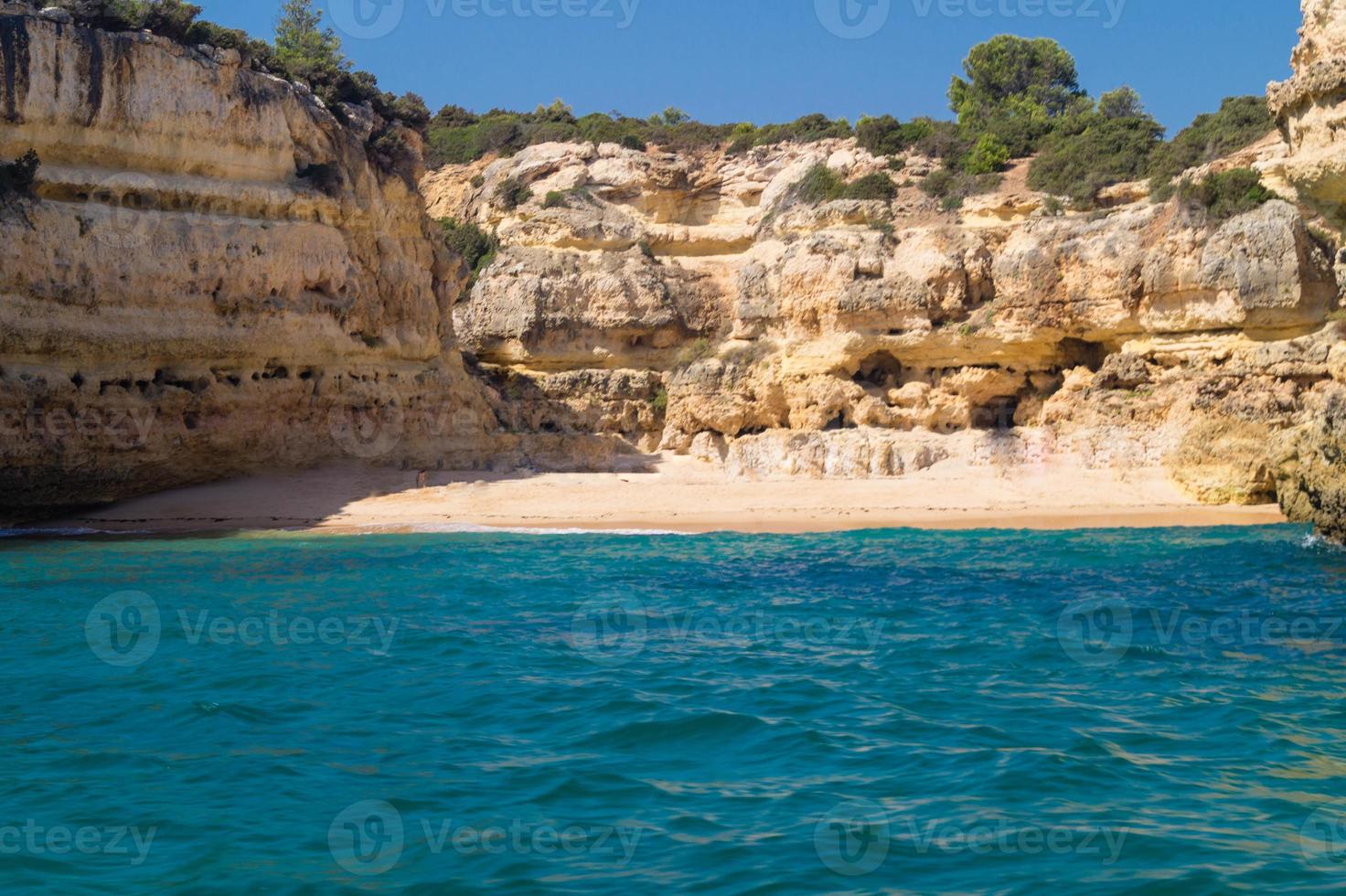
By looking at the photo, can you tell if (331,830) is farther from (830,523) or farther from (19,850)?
(830,523)

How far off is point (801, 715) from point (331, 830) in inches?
138

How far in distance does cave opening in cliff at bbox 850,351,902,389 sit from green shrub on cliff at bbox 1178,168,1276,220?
7.38m

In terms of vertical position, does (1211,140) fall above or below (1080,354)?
above

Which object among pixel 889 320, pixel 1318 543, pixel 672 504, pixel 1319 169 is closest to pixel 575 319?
pixel 889 320

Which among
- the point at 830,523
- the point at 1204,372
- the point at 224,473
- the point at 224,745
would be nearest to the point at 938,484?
the point at 830,523

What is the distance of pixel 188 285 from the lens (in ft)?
79.1

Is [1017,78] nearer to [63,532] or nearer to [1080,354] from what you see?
[1080,354]

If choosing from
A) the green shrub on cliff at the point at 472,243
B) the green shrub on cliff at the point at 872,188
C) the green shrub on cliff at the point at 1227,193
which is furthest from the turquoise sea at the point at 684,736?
the green shrub on cliff at the point at 472,243

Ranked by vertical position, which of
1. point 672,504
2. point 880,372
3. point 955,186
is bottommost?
point 672,504

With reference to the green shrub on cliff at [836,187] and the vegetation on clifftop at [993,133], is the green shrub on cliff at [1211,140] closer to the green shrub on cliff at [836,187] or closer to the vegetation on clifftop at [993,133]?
the vegetation on clifftop at [993,133]

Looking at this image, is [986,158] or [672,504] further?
[986,158]

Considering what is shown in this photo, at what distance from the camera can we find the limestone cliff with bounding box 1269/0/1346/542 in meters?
14.9

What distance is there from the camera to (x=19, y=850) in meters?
6.32

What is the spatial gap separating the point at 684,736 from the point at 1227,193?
2196 cm
